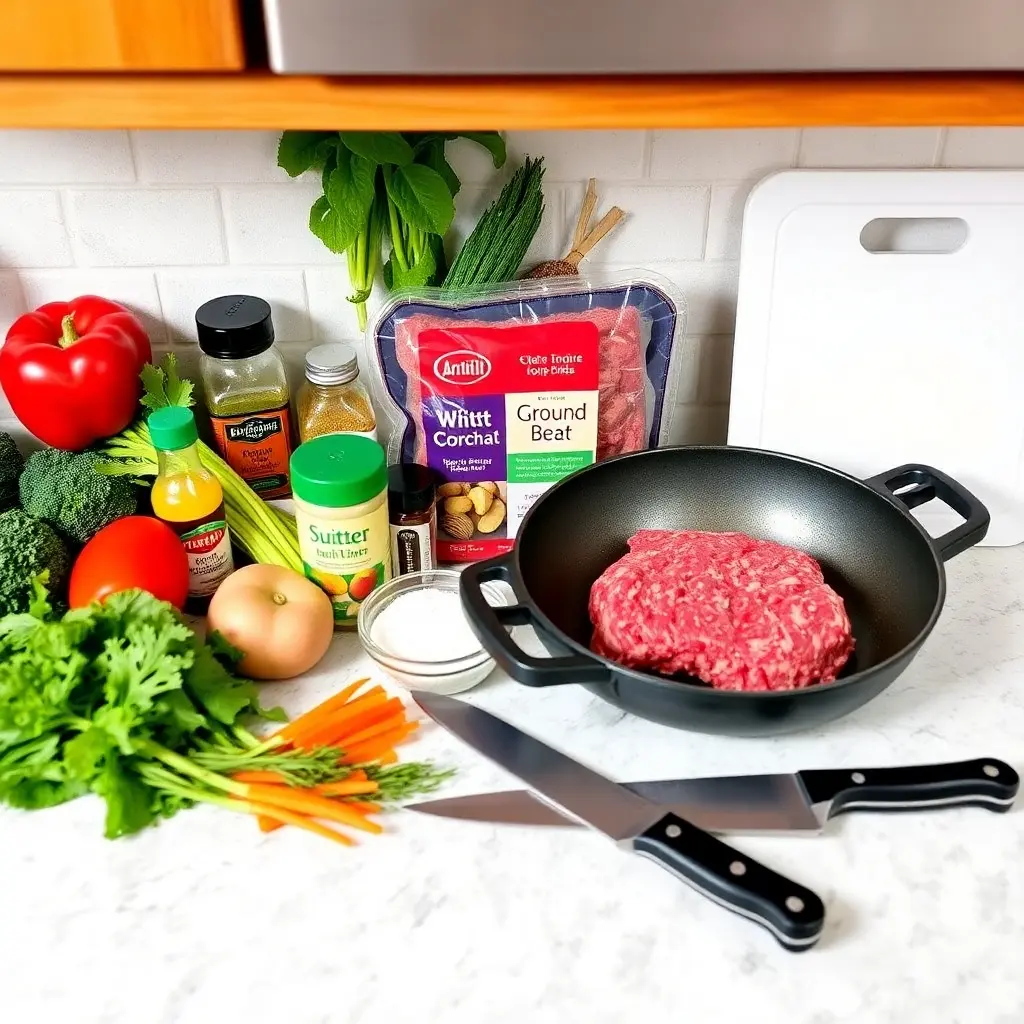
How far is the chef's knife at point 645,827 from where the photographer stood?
0.77 m

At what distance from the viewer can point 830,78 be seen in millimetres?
782

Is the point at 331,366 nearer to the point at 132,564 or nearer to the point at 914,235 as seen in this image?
the point at 132,564

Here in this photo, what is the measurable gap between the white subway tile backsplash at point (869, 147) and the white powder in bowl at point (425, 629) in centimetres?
60

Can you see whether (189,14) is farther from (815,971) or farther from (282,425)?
(815,971)

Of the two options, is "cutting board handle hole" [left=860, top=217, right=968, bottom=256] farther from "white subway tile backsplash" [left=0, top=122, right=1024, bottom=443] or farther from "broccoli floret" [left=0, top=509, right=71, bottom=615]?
"broccoli floret" [left=0, top=509, right=71, bottom=615]

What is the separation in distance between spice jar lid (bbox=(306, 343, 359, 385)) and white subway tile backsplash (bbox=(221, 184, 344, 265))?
0.35 feet

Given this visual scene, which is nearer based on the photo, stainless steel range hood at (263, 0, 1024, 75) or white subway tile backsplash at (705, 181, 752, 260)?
stainless steel range hood at (263, 0, 1024, 75)

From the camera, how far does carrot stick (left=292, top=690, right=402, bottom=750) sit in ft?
3.09

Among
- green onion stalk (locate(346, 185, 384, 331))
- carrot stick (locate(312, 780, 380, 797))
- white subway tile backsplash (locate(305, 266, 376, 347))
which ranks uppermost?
green onion stalk (locate(346, 185, 384, 331))

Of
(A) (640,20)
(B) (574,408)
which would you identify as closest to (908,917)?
(B) (574,408)

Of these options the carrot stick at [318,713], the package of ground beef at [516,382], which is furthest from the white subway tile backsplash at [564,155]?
the carrot stick at [318,713]

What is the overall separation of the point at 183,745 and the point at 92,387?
1.26 ft

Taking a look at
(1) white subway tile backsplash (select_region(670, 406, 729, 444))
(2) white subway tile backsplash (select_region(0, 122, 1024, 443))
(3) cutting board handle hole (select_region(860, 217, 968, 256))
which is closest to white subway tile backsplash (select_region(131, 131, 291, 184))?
(2) white subway tile backsplash (select_region(0, 122, 1024, 443))

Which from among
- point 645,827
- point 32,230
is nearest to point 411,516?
point 645,827
